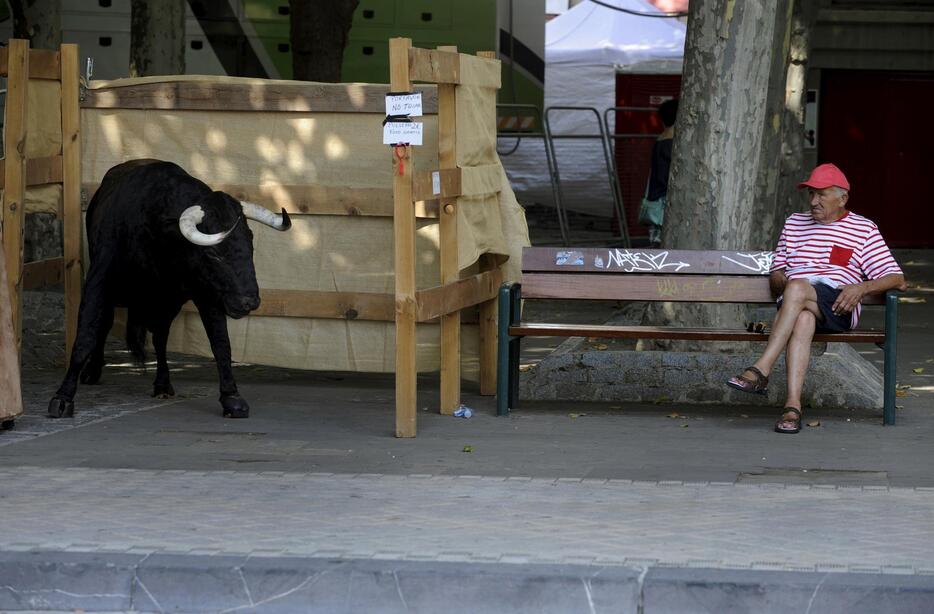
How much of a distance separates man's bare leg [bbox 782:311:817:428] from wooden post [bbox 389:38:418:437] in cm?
207

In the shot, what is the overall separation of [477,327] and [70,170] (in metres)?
2.78

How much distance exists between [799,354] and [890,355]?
0.49 meters

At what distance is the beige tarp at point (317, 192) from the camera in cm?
947

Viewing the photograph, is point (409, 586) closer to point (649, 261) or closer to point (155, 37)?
point (649, 261)

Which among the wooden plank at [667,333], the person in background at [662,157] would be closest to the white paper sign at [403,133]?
the wooden plank at [667,333]

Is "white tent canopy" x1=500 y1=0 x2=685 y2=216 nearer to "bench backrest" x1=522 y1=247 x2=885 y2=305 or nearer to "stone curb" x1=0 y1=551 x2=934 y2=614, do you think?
"bench backrest" x1=522 y1=247 x2=885 y2=305

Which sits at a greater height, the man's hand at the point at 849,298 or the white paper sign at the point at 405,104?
the white paper sign at the point at 405,104

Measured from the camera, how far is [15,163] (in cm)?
Result: 940

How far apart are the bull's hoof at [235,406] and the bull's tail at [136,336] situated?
992mm

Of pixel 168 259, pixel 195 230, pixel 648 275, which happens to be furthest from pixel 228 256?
pixel 648 275

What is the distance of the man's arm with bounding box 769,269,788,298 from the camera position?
8.88 metres

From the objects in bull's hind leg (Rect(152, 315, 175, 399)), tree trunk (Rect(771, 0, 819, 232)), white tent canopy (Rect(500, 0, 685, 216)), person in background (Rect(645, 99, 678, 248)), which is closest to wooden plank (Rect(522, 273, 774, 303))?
bull's hind leg (Rect(152, 315, 175, 399))

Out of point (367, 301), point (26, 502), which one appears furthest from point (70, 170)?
point (26, 502)

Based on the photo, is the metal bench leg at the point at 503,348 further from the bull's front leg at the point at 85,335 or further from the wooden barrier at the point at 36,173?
the wooden barrier at the point at 36,173
